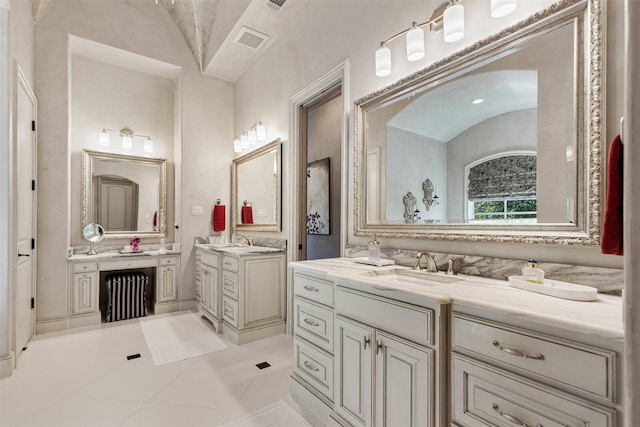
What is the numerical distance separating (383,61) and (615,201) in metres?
1.50

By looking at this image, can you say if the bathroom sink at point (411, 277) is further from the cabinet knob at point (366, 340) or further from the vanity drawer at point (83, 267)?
the vanity drawer at point (83, 267)

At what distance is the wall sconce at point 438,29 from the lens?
1407 millimetres

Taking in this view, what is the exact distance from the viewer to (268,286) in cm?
300

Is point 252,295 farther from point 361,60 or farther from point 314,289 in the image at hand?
point 361,60

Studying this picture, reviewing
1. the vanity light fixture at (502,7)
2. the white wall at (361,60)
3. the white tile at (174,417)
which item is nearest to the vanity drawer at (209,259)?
the white wall at (361,60)

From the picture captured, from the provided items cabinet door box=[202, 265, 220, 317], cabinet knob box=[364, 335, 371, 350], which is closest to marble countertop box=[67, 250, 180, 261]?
cabinet door box=[202, 265, 220, 317]

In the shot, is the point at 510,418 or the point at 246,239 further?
the point at 246,239

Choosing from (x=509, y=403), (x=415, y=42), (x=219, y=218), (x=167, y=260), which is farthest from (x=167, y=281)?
(x=509, y=403)

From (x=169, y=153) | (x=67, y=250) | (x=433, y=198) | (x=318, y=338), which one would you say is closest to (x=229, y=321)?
(x=318, y=338)

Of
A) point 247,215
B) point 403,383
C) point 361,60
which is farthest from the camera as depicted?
point 247,215

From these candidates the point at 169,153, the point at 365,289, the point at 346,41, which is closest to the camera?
the point at 365,289

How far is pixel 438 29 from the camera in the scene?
175 centimetres

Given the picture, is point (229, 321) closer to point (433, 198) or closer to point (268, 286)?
point (268, 286)

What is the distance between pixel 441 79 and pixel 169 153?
3.84 meters
